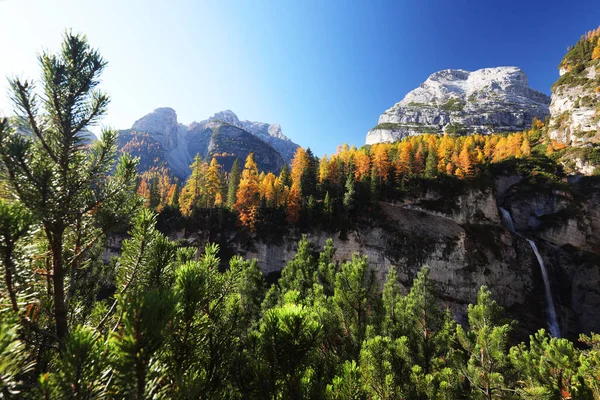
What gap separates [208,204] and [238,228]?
8000mm

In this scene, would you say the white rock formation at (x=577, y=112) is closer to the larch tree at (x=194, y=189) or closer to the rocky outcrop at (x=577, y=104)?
the rocky outcrop at (x=577, y=104)

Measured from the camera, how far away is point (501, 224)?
43.0m

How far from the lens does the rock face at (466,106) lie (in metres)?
128

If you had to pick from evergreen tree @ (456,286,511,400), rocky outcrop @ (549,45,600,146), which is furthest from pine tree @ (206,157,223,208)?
rocky outcrop @ (549,45,600,146)

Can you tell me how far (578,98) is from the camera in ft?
186

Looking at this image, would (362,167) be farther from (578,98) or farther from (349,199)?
(578,98)

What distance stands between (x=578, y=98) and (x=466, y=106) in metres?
100

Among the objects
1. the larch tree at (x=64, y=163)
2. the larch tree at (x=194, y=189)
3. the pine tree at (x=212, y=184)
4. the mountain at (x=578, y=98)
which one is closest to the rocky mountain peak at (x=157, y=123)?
the larch tree at (x=194, y=189)

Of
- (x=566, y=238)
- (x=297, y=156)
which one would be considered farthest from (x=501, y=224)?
(x=297, y=156)

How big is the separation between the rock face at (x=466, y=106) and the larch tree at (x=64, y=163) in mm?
149876

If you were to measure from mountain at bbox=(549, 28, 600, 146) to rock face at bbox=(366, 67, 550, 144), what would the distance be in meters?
56.5

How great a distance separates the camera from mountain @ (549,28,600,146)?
5275 centimetres

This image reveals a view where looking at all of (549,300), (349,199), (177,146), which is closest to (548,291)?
(549,300)

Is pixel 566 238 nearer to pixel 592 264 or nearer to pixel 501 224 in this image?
pixel 592 264
